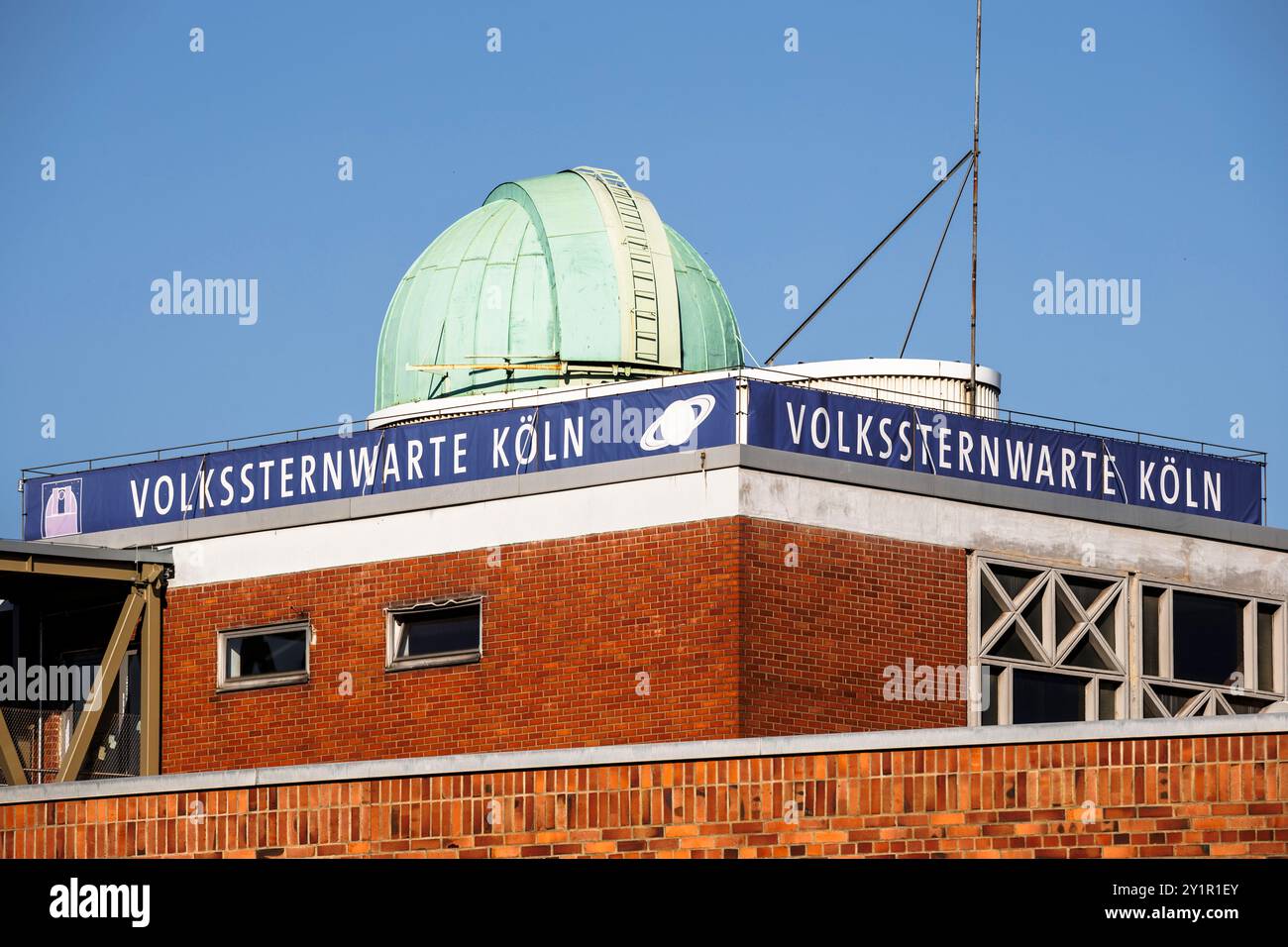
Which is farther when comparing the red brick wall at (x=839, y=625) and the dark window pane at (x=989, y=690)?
the dark window pane at (x=989, y=690)

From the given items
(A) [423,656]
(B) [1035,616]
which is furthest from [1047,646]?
(A) [423,656]

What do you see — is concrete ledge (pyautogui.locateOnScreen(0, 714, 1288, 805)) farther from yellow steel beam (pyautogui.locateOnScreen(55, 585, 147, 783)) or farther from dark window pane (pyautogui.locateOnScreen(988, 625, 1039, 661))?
dark window pane (pyautogui.locateOnScreen(988, 625, 1039, 661))

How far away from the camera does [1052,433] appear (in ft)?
112

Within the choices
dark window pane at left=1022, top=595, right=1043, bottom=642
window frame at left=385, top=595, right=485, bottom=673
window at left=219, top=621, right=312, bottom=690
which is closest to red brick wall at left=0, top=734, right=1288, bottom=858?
window frame at left=385, top=595, right=485, bottom=673

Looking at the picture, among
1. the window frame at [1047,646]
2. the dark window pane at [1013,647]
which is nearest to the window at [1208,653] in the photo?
the window frame at [1047,646]

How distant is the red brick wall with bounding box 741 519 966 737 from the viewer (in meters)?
30.2

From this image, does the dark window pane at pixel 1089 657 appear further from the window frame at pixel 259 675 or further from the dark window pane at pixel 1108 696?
the window frame at pixel 259 675

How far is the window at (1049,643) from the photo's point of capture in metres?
32.3

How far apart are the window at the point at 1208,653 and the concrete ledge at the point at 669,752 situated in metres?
13.9

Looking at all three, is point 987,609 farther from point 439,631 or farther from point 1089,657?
point 439,631

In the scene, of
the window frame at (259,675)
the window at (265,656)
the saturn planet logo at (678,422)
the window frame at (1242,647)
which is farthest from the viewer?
the window at (265,656)
